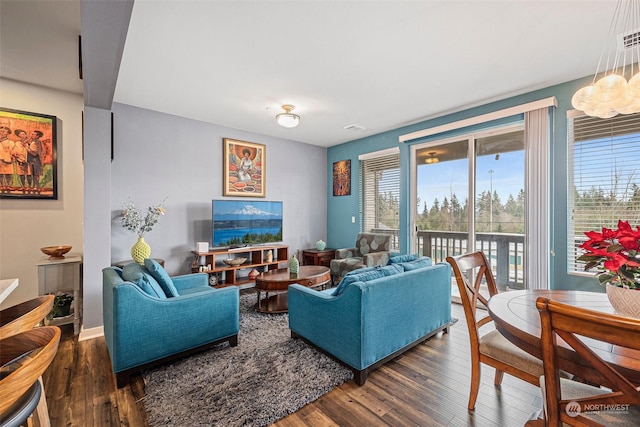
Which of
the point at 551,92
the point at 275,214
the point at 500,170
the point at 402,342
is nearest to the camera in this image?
the point at 402,342

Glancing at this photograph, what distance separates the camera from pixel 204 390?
1.89 metres

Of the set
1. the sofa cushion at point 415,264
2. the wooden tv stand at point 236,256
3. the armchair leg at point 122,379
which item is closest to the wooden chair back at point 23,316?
the armchair leg at point 122,379

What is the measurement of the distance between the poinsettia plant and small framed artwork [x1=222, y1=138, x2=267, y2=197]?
4.23 metres

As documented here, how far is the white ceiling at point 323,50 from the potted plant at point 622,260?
1.63 m

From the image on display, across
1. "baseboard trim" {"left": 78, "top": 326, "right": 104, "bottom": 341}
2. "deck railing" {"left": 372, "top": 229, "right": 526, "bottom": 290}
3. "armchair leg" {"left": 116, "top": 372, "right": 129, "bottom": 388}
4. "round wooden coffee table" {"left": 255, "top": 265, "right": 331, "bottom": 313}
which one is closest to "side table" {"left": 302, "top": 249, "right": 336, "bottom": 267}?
"round wooden coffee table" {"left": 255, "top": 265, "right": 331, "bottom": 313}

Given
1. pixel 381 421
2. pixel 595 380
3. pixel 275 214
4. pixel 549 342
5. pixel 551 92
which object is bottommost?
pixel 381 421

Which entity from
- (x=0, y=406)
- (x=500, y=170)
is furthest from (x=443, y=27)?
(x=0, y=406)

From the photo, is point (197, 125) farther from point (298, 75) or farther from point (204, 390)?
point (204, 390)

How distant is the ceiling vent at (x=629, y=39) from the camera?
2081 millimetres

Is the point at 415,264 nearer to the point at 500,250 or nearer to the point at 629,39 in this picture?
the point at 500,250

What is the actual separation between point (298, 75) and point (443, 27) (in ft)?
4.42

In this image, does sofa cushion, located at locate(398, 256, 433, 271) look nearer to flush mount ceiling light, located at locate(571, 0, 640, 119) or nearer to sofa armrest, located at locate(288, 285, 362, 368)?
sofa armrest, located at locate(288, 285, 362, 368)

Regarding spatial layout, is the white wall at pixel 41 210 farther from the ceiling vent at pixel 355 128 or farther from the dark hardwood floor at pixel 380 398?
the ceiling vent at pixel 355 128

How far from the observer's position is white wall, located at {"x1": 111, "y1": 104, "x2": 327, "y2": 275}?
11.8 ft
